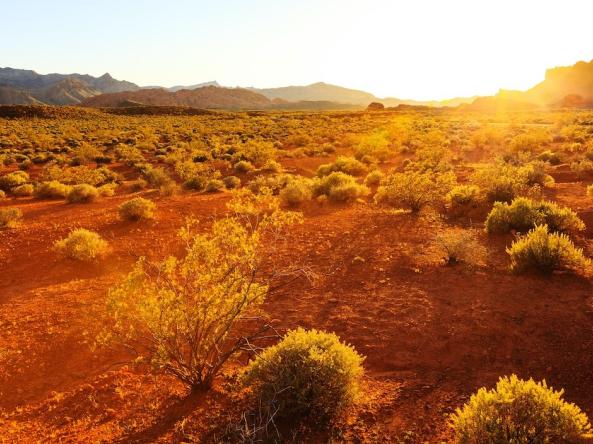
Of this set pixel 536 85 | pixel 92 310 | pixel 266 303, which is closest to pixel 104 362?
pixel 92 310

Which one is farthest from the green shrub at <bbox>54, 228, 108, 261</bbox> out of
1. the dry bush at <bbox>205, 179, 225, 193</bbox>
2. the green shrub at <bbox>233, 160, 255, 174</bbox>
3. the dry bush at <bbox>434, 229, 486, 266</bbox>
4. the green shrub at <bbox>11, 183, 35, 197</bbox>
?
the green shrub at <bbox>233, 160, 255, 174</bbox>

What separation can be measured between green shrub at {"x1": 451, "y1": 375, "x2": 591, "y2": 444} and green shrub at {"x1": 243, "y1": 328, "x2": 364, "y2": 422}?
116cm

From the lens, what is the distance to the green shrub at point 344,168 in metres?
18.8

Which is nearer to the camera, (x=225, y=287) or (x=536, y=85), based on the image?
Result: (x=225, y=287)

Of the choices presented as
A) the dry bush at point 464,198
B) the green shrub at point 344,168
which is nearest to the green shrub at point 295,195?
the dry bush at point 464,198

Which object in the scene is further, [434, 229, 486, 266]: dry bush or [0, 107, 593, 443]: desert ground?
[434, 229, 486, 266]: dry bush

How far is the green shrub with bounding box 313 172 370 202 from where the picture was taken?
1371cm

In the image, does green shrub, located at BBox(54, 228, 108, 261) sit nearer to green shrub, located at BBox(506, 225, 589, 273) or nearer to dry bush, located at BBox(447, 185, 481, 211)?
green shrub, located at BBox(506, 225, 589, 273)

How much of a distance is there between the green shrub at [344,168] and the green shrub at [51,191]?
34.5 feet

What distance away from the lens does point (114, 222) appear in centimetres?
1196

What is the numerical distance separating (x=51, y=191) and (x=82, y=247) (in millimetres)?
8698

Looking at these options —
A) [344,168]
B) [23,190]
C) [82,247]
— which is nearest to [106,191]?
[23,190]

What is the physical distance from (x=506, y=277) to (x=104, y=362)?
21.6 feet

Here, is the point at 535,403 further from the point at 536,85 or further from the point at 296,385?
the point at 536,85
